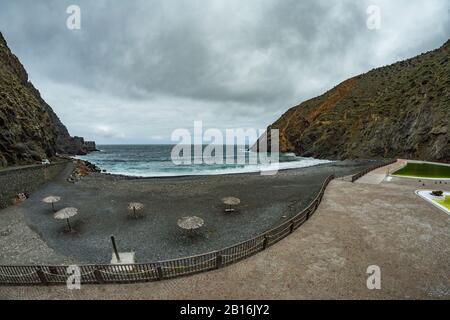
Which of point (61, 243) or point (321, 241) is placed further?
point (61, 243)

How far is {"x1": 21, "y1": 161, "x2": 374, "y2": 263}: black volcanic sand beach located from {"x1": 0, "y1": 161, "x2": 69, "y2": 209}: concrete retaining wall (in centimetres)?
126

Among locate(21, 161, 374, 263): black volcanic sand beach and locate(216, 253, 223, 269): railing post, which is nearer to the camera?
locate(216, 253, 223, 269): railing post

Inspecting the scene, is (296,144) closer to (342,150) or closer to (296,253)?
(342,150)

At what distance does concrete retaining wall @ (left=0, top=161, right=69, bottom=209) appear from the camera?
21297 millimetres

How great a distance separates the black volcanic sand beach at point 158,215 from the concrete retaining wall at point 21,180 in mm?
1263

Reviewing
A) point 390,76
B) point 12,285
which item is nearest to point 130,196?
point 12,285

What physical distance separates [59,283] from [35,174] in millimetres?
26380

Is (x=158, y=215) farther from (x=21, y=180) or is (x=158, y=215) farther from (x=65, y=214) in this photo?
(x=21, y=180)

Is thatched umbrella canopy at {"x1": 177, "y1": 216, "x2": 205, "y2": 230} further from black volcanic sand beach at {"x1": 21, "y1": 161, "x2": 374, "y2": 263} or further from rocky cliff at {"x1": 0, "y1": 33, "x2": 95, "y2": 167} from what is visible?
rocky cliff at {"x1": 0, "y1": 33, "x2": 95, "y2": 167}

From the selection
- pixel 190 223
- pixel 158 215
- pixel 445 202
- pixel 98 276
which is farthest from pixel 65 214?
pixel 445 202

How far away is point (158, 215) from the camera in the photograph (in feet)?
63.9

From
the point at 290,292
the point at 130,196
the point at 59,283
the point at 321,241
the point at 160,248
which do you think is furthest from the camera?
the point at 130,196

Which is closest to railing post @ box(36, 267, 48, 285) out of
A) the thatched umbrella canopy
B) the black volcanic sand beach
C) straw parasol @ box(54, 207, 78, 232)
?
the black volcanic sand beach

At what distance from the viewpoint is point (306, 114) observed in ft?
328
